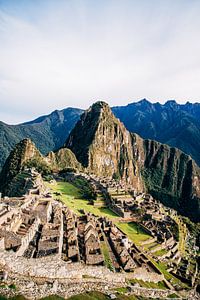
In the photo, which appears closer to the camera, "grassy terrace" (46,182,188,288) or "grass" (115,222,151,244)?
"grassy terrace" (46,182,188,288)

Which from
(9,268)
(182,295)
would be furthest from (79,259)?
(182,295)

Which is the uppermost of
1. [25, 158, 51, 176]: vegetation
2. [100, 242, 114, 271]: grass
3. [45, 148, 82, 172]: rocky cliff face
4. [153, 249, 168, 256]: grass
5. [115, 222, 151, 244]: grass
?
[45, 148, 82, 172]: rocky cliff face

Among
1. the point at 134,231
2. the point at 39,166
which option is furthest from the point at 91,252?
the point at 39,166

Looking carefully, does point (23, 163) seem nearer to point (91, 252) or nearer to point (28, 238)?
point (91, 252)

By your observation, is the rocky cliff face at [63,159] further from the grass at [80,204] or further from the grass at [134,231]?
the grass at [134,231]

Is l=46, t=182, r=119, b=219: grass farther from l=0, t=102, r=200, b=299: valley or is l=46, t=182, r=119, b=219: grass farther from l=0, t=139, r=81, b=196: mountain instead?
l=0, t=139, r=81, b=196: mountain

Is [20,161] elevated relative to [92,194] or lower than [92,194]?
elevated

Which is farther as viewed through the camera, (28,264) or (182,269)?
(182,269)

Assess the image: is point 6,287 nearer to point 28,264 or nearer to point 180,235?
point 28,264

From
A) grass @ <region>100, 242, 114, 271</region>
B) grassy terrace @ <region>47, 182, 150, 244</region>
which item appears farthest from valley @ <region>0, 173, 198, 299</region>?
grassy terrace @ <region>47, 182, 150, 244</region>

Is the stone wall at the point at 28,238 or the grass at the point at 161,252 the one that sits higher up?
the stone wall at the point at 28,238

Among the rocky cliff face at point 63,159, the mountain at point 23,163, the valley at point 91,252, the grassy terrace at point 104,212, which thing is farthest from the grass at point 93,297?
the rocky cliff face at point 63,159
